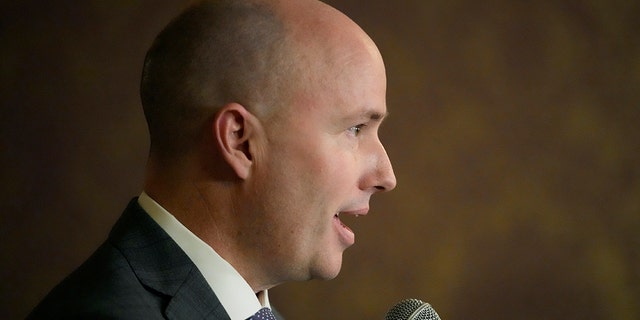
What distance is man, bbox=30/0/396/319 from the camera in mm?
1165

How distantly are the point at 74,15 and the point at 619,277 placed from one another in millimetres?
1832

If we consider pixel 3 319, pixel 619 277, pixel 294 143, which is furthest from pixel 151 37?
pixel 619 277

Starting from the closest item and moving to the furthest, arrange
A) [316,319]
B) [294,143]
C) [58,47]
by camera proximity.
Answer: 1. [294,143]
2. [58,47]
3. [316,319]

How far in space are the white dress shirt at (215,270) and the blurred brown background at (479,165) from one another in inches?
51.0

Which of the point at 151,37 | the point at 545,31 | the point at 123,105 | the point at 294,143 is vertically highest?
the point at 545,31

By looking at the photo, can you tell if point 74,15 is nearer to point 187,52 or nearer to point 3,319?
point 3,319

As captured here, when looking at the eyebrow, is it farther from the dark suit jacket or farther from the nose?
the dark suit jacket

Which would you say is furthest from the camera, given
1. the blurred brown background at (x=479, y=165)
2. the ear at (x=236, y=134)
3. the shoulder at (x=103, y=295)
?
the blurred brown background at (x=479, y=165)

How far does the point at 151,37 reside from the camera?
2.41 metres

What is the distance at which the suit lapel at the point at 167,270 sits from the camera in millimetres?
1124

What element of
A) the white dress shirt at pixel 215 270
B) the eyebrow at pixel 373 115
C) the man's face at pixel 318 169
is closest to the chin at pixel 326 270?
the man's face at pixel 318 169

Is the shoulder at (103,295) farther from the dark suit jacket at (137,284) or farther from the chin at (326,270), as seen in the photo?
the chin at (326,270)

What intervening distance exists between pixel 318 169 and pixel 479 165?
1431mm

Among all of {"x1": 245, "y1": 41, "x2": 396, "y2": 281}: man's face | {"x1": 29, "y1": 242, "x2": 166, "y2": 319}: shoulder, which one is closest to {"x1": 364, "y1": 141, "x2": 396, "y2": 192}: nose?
Result: {"x1": 245, "y1": 41, "x2": 396, "y2": 281}: man's face
